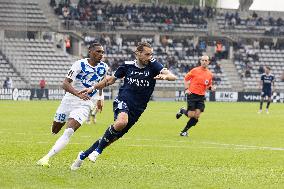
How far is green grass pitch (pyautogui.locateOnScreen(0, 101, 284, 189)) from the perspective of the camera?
12165 mm

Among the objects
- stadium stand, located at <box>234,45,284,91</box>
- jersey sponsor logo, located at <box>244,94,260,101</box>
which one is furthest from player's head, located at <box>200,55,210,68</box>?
stadium stand, located at <box>234,45,284,91</box>

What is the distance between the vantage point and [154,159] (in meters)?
16.8

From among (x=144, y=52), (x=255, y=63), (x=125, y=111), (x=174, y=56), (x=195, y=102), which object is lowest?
(x=255, y=63)

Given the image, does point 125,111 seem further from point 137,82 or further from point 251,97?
point 251,97

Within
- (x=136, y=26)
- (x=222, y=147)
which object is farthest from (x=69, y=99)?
(x=136, y=26)

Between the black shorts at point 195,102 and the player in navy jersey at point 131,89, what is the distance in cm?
1179

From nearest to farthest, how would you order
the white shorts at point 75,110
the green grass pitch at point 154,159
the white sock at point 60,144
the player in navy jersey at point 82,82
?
the green grass pitch at point 154,159, the white sock at point 60,144, the white shorts at point 75,110, the player in navy jersey at point 82,82

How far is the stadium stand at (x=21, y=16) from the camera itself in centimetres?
6875

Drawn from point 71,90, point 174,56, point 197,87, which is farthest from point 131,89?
point 174,56

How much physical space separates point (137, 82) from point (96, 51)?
1.63 metres

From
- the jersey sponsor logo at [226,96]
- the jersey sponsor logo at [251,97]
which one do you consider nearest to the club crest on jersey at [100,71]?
the jersey sponsor logo at [226,96]

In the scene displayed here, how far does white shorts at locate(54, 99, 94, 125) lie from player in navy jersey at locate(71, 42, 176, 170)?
87 cm

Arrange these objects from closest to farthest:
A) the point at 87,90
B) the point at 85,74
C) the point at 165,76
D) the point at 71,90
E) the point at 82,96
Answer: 1. the point at 165,76
2. the point at 87,90
3. the point at 82,96
4. the point at 71,90
5. the point at 85,74

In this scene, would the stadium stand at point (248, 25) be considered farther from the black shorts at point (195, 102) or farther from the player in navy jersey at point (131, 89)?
the player in navy jersey at point (131, 89)
